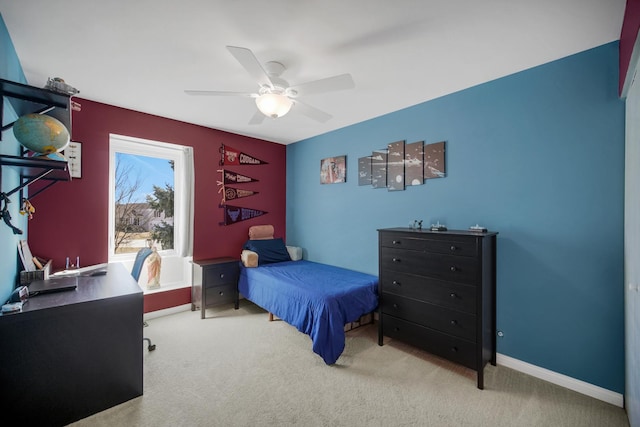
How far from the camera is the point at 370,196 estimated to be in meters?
3.74

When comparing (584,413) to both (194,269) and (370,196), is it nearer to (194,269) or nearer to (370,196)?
(370,196)

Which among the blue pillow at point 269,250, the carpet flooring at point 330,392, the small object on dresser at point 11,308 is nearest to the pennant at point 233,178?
the blue pillow at point 269,250

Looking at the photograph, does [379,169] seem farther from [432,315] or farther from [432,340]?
[432,340]

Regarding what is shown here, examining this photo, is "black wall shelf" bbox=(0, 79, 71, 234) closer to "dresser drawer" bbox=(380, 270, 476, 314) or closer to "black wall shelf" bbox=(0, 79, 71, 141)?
"black wall shelf" bbox=(0, 79, 71, 141)

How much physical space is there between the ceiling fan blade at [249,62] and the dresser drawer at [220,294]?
2770 millimetres

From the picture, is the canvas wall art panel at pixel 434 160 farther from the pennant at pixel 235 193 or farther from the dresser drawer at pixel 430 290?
the pennant at pixel 235 193

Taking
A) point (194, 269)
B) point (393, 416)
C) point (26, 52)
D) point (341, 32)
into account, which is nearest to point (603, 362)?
point (393, 416)

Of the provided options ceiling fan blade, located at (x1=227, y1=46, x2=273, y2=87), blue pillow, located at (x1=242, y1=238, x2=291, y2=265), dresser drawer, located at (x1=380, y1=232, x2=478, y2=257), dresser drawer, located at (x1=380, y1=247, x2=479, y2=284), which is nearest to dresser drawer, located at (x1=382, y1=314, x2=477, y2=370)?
dresser drawer, located at (x1=380, y1=247, x2=479, y2=284)

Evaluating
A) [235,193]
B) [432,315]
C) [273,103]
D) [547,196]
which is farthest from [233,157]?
[547,196]

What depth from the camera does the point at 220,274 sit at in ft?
12.5

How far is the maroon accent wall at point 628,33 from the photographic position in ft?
4.79

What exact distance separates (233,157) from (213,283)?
76.3 inches

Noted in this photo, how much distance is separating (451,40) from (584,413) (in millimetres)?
2841

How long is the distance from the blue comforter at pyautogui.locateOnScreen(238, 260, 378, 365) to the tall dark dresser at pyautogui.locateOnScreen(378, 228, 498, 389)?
12.5 inches
